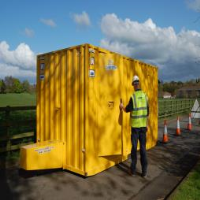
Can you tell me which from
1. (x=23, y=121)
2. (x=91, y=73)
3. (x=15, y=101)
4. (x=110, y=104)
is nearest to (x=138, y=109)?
(x=110, y=104)

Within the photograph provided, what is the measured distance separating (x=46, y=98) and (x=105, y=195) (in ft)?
9.42

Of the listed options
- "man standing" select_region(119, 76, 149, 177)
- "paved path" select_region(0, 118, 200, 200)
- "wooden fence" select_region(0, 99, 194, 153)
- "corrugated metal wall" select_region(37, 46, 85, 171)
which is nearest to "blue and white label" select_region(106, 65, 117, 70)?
"corrugated metal wall" select_region(37, 46, 85, 171)

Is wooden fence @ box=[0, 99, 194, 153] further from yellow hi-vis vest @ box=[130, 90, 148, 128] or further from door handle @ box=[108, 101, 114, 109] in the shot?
yellow hi-vis vest @ box=[130, 90, 148, 128]

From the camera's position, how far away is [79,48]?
203 inches

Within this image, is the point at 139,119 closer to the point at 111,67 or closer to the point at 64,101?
the point at 111,67

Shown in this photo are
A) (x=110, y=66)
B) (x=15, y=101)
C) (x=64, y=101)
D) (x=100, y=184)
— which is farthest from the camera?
(x=15, y=101)

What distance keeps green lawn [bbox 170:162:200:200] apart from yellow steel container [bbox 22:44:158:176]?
188 centimetres

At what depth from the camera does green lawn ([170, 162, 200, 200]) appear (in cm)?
394

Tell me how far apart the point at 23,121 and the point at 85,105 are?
9.10ft

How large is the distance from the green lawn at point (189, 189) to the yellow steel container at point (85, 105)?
6.16 feet

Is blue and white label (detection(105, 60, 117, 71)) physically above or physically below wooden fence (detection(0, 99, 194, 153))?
above

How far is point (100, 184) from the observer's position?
4.81 metres

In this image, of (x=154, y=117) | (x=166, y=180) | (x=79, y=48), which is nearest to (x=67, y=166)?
(x=166, y=180)

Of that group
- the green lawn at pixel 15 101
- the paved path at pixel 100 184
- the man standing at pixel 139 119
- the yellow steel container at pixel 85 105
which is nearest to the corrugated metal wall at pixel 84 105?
the yellow steel container at pixel 85 105
